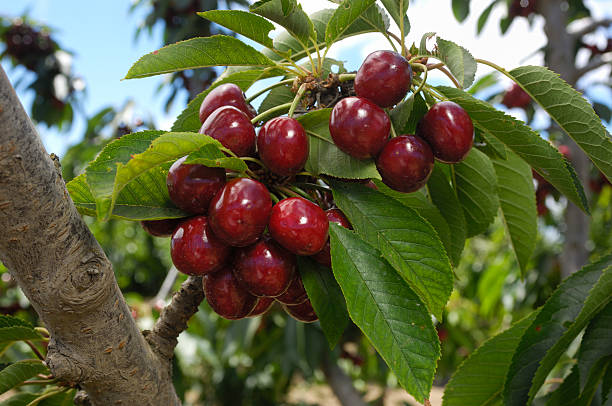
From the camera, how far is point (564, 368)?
3.96 ft

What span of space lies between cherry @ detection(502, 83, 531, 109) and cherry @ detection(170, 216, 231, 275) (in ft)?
8.84

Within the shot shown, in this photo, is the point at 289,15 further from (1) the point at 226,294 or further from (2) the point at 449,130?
(1) the point at 226,294

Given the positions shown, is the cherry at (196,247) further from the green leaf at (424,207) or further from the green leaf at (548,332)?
the green leaf at (548,332)

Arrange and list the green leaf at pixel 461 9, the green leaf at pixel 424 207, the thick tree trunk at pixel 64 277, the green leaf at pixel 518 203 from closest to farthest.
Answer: the thick tree trunk at pixel 64 277, the green leaf at pixel 424 207, the green leaf at pixel 518 203, the green leaf at pixel 461 9

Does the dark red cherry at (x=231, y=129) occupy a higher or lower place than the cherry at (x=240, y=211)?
higher

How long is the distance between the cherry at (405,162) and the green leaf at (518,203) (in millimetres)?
413

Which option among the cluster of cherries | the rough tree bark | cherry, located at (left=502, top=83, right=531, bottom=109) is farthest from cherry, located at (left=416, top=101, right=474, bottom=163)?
cherry, located at (left=502, top=83, right=531, bottom=109)

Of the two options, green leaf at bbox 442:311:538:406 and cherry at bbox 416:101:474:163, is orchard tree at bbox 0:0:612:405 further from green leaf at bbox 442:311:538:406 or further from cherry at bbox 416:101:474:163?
green leaf at bbox 442:311:538:406

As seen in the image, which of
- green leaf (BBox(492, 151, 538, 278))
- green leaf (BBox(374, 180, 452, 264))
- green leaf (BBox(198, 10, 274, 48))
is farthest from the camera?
green leaf (BBox(492, 151, 538, 278))

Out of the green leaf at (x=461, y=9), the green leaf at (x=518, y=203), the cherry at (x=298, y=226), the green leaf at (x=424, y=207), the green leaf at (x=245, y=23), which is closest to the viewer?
the cherry at (x=298, y=226)

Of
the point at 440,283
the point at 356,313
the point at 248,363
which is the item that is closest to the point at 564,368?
the point at 440,283

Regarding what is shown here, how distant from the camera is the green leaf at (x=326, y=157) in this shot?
72 cm

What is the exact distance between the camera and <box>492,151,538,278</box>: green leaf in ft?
3.44

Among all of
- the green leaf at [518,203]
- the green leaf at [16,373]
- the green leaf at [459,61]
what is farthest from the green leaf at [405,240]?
the green leaf at [16,373]
